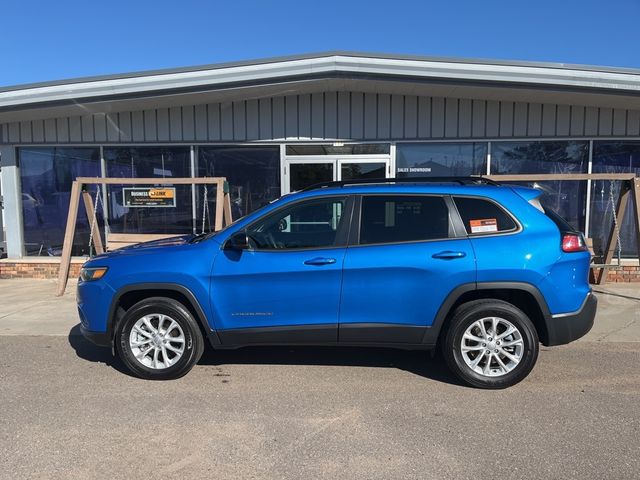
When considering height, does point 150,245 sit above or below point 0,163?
below

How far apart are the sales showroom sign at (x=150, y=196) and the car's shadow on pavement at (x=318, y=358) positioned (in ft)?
15.2

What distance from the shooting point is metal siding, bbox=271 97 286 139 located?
29.5ft

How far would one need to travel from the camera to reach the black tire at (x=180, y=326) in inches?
165

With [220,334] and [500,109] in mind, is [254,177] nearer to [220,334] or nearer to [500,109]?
[500,109]

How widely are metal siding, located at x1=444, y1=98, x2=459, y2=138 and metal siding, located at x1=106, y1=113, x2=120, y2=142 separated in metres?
6.21

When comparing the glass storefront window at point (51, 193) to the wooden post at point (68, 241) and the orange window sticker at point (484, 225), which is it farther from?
the orange window sticker at point (484, 225)

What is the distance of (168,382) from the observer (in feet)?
14.0

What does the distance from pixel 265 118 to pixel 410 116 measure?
2.70m

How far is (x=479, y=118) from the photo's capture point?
878 cm

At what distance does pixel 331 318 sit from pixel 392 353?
1.22 metres

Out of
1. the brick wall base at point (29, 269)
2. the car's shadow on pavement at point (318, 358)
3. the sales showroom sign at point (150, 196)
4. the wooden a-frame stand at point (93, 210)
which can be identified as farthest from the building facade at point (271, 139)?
the car's shadow on pavement at point (318, 358)

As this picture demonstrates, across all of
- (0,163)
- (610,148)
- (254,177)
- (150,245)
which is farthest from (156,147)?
(610,148)

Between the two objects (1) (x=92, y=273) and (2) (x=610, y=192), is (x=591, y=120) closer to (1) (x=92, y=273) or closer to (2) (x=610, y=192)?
(2) (x=610, y=192)

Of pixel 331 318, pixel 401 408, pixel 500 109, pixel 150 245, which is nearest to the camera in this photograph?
pixel 401 408
